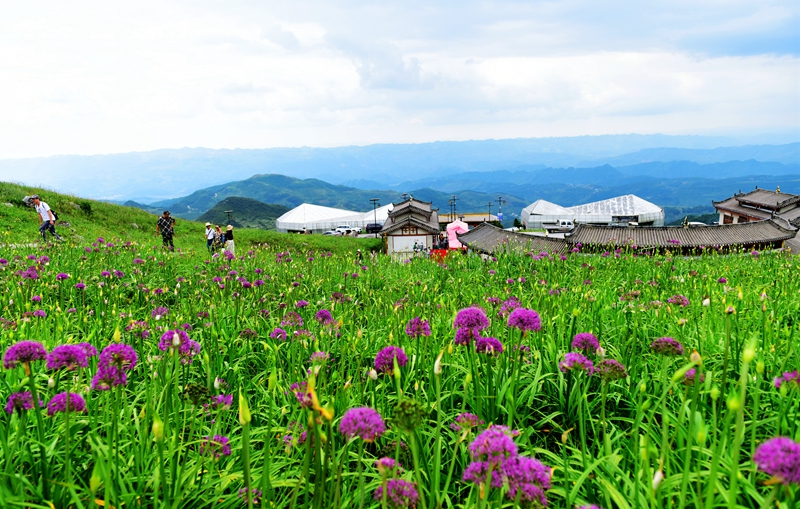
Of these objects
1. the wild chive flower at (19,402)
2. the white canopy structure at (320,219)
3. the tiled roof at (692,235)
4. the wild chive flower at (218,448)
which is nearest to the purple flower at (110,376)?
the wild chive flower at (19,402)

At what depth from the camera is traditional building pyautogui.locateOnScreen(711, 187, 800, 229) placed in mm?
53531

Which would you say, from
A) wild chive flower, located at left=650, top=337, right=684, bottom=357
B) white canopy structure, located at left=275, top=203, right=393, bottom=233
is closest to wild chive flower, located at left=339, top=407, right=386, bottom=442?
wild chive flower, located at left=650, top=337, right=684, bottom=357

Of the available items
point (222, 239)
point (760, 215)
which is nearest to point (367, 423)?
point (222, 239)

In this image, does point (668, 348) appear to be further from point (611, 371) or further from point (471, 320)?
point (471, 320)

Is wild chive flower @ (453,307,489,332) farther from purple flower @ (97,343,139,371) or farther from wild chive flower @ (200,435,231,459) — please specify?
purple flower @ (97,343,139,371)

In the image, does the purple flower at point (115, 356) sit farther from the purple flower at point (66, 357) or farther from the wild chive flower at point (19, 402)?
the wild chive flower at point (19, 402)

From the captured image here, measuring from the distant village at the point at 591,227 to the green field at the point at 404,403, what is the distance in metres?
7.50

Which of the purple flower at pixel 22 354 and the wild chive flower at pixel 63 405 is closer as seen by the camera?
the purple flower at pixel 22 354

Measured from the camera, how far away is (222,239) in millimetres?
17516

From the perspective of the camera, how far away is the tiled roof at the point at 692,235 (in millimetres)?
26109

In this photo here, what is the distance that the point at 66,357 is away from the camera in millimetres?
2320

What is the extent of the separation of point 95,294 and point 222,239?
1008 cm

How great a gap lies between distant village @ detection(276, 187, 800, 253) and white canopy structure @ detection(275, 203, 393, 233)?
0.94 ft

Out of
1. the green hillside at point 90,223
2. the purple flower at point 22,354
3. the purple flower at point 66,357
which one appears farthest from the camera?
the green hillside at point 90,223
